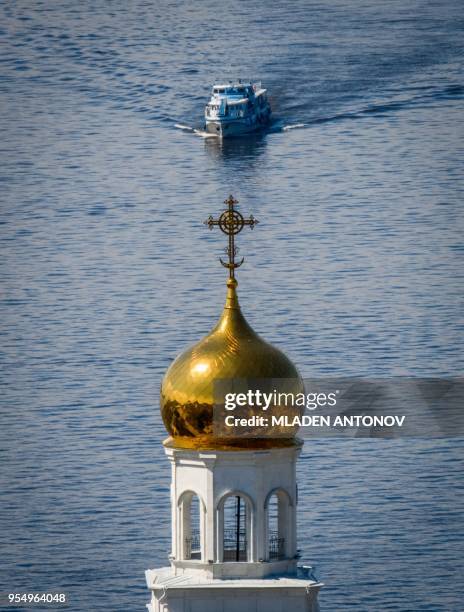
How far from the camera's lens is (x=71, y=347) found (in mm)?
33250

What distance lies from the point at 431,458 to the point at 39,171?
661cm

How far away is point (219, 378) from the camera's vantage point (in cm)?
1647

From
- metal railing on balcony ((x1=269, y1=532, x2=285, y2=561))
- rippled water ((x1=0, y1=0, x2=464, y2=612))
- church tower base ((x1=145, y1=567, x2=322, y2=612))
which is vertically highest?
rippled water ((x1=0, y1=0, x2=464, y2=612))

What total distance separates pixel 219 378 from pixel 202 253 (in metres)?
17.0

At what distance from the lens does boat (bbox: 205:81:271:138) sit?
112 ft

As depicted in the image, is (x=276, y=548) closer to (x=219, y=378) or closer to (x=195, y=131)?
(x=219, y=378)

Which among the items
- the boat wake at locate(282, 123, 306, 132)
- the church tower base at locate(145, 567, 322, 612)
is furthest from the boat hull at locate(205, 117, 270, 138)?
the church tower base at locate(145, 567, 322, 612)

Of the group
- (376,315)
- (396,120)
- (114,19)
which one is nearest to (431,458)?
(376,315)

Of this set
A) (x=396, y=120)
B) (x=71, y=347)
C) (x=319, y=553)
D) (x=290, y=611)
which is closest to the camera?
(x=290, y=611)

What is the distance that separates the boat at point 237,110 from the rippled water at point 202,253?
0.67ft

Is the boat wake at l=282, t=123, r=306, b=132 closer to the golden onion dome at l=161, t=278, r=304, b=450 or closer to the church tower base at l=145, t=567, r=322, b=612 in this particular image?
the golden onion dome at l=161, t=278, r=304, b=450

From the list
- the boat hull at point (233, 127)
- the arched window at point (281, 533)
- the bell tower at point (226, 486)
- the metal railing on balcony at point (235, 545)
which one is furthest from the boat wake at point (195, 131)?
the arched window at point (281, 533)

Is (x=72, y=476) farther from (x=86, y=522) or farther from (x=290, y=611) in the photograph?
(x=290, y=611)

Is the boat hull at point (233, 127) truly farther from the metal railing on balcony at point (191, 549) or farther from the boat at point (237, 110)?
the metal railing on balcony at point (191, 549)
